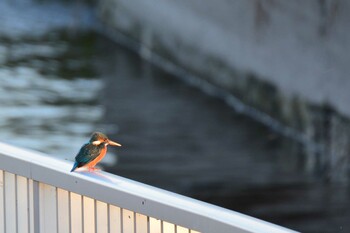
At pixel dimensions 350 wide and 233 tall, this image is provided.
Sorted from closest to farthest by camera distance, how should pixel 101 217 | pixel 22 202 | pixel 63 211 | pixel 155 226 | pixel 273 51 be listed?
pixel 155 226 < pixel 101 217 < pixel 63 211 < pixel 22 202 < pixel 273 51

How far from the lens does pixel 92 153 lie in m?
4.29

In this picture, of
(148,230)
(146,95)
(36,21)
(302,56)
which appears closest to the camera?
(148,230)

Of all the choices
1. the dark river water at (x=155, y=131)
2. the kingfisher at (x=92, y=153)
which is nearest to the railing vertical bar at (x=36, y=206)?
the kingfisher at (x=92, y=153)

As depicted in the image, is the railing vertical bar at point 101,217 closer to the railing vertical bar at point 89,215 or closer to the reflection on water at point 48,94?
the railing vertical bar at point 89,215

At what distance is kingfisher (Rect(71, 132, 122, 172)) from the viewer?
416 centimetres

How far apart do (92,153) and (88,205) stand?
25 cm

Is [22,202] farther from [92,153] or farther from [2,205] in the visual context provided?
[92,153]

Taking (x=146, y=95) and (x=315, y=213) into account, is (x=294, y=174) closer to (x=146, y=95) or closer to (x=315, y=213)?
(x=315, y=213)

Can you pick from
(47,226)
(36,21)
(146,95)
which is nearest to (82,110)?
(146,95)

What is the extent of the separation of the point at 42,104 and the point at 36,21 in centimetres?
801

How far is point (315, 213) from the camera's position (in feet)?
34.8

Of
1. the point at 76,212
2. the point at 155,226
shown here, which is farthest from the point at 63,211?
the point at 155,226

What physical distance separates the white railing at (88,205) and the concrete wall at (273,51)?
8390mm

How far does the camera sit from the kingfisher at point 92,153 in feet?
13.6
